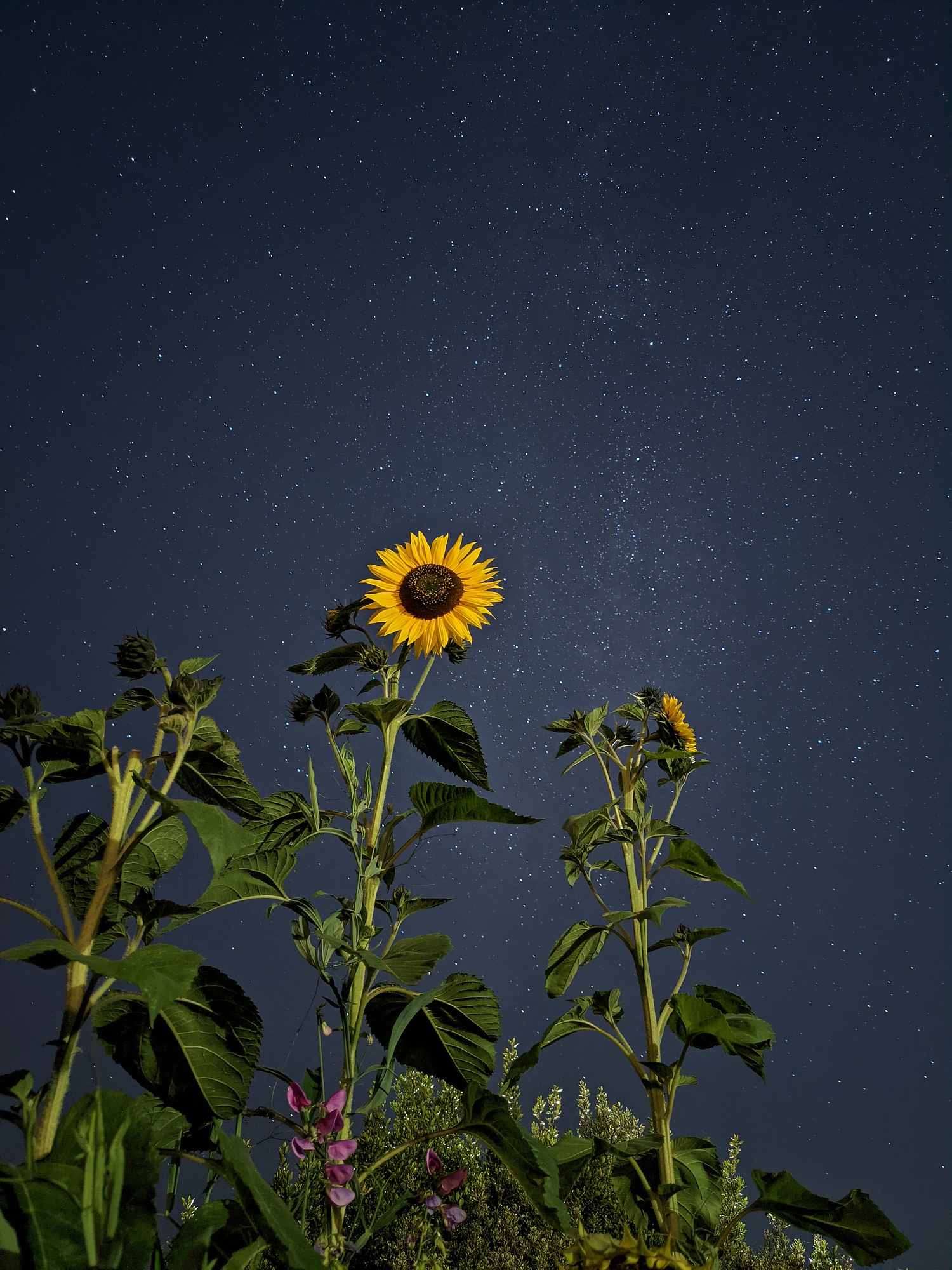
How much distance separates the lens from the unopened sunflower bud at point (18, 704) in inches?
42.5

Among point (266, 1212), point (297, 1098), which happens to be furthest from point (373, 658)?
point (266, 1212)

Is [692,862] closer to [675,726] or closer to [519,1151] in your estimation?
[675,726]

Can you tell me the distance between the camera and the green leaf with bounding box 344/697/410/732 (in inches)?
57.2

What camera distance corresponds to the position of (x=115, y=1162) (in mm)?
687

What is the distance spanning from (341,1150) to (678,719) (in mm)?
1603

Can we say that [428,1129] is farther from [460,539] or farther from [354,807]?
[460,539]

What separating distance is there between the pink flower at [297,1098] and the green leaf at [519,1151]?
34 centimetres

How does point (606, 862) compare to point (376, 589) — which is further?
point (376, 589)

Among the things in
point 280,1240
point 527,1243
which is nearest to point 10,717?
point 280,1240

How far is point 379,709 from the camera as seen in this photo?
4.78 ft

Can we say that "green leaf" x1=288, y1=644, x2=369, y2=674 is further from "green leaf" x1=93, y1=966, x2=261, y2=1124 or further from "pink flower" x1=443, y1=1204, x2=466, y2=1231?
"pink flower" x1=443, y1=1204, x2=466, y2=1231

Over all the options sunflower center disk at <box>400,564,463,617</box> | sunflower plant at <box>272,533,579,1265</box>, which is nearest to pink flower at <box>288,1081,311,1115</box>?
sunflower plant at <box>272,533,579,1265</box>

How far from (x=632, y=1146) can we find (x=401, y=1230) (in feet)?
5.12

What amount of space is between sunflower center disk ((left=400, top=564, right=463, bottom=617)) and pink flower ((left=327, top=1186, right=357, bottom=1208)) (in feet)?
4.28
